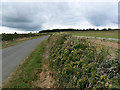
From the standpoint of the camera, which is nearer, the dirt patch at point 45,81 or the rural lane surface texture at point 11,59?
the dirt patch at point 45,81

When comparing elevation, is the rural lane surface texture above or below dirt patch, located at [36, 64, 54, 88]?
above

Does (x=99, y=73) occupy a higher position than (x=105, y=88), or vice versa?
(x=99, y=73)

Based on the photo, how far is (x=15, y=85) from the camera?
4.02m

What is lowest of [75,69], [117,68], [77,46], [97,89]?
[97,89]

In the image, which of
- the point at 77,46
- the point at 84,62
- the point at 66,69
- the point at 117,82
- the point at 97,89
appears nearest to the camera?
the point at 117,82

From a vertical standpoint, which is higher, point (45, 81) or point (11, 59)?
point (11, 59)

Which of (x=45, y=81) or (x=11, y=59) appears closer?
(x=45, y=81)

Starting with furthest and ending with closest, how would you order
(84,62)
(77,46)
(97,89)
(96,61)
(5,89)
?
(5,89) < (77,46) < (84,62) < (96,61) < (97,89)

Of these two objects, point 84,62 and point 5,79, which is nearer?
point 84,62

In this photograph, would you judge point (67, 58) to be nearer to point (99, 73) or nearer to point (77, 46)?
point (77, 46)

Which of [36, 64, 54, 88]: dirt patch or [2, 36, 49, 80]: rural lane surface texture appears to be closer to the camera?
[36, 64, 54, 88]: dirt patch

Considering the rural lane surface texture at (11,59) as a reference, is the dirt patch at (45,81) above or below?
below

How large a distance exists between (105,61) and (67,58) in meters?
1.53

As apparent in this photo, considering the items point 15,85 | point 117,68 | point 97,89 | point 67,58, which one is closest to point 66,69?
point 67,58
